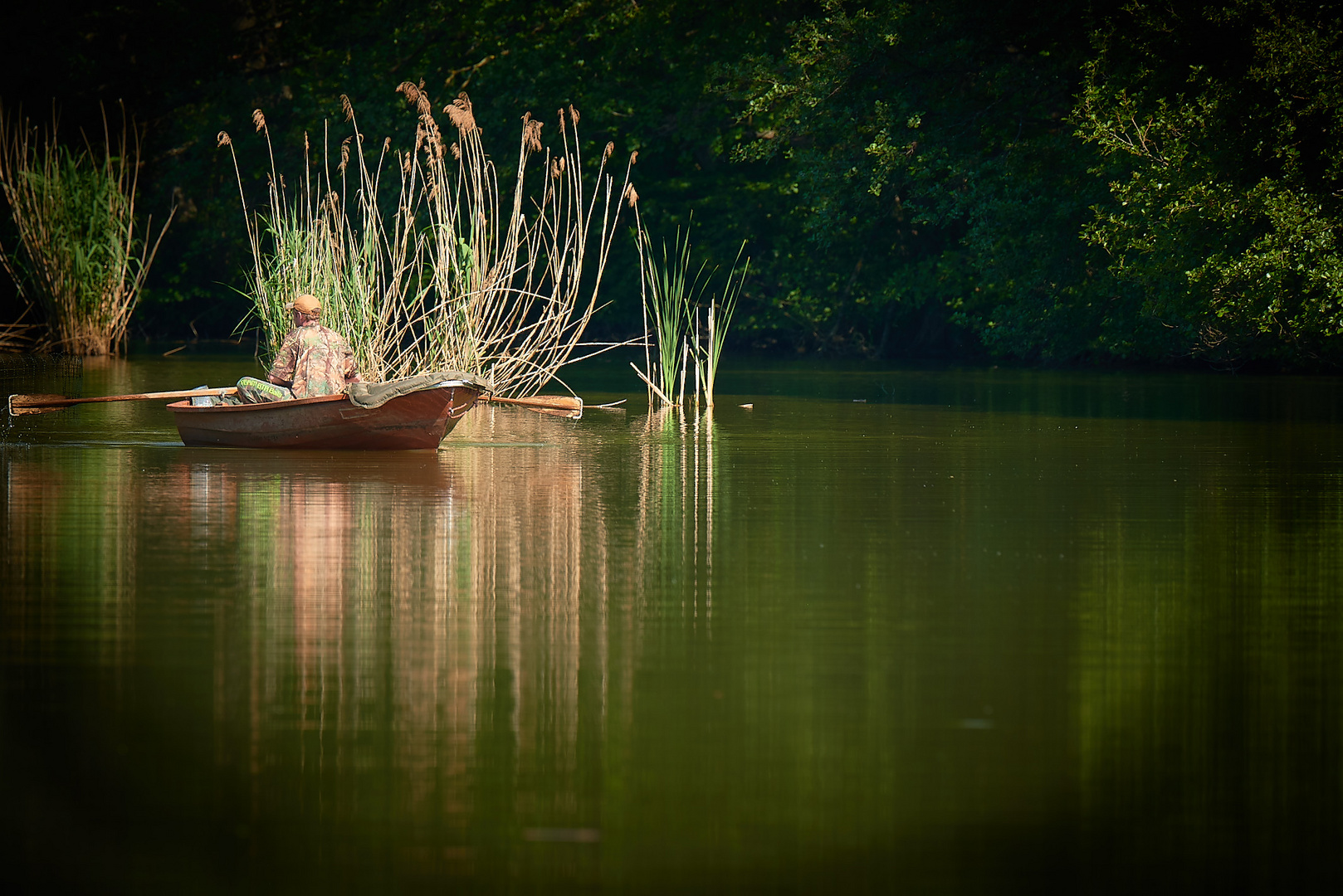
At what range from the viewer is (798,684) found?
6.07 metres

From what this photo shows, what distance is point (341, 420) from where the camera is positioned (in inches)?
547

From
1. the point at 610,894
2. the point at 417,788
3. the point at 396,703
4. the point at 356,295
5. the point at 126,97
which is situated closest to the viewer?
the point at 610,894

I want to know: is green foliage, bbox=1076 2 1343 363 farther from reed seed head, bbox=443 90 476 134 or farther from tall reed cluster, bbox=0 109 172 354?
tall reed cluster, bbox=0 109 172 354

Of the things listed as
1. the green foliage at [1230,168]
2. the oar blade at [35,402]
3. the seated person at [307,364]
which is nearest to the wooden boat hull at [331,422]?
the seated person at [307,364]

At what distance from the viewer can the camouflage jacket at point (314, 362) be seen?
14.4 metres

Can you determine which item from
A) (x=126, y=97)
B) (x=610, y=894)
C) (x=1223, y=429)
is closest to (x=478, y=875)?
(x=610, y=894)

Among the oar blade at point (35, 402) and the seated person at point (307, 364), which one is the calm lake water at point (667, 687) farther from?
the oar blade at point (35, 402)

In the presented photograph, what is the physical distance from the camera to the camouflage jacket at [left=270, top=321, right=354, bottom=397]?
14367 mm

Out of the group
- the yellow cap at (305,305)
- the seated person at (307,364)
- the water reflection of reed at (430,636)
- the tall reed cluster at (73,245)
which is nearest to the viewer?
the water reflection of reed at (430,636)

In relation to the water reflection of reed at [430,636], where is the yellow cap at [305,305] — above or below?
above

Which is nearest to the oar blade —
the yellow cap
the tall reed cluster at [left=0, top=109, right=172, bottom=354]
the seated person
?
the seated person

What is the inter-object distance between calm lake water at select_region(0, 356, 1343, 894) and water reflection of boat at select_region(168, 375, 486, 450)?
Answer: 153cm

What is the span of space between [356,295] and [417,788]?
1284 cm

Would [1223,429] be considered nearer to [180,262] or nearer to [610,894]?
[610,894]
